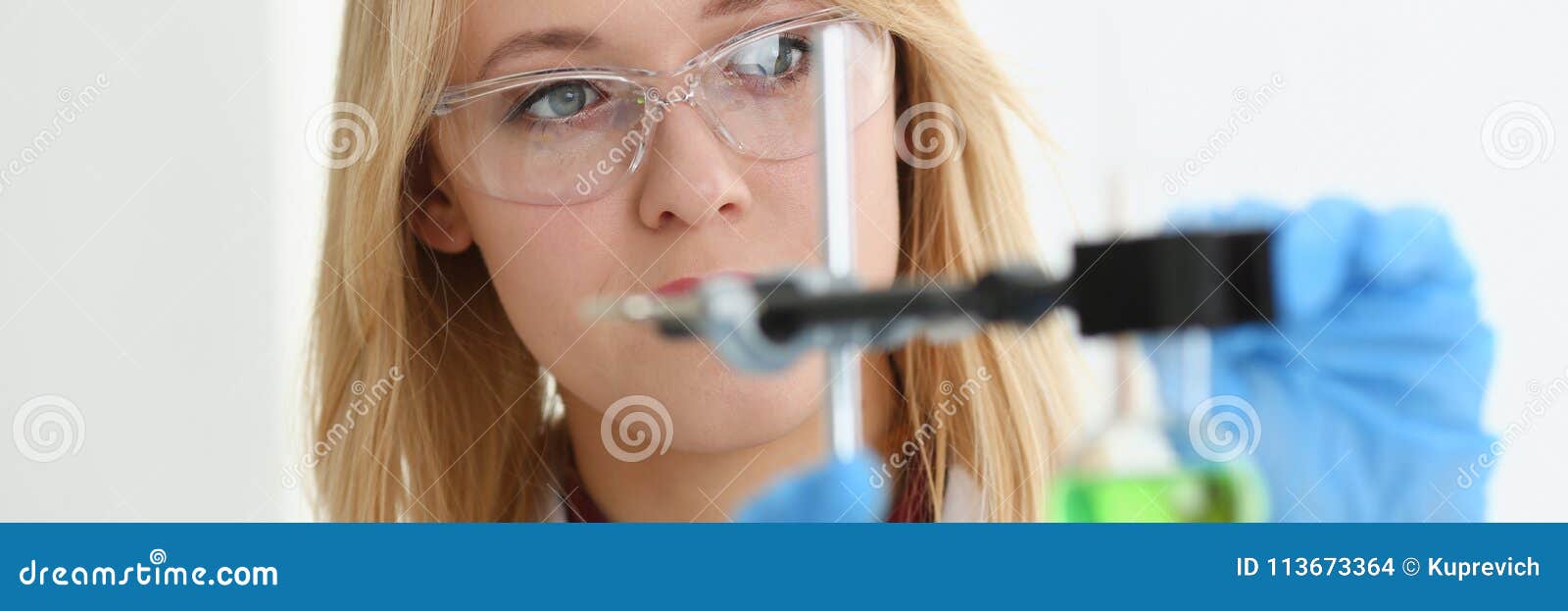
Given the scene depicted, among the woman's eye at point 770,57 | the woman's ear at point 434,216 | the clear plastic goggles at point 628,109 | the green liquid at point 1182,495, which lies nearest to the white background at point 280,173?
the woman's ear at point 434,216

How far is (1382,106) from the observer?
6.03 feet

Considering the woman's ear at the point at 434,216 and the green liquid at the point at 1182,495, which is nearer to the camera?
the green liquid at the point at 1182,495

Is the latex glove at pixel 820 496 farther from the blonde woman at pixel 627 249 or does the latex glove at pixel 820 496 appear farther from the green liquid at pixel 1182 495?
the blonde woman at pixel 627 249

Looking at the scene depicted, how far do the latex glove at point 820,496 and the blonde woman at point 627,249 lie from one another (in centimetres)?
40

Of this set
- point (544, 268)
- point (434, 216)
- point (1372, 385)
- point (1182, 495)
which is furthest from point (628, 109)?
point (1182, 495)

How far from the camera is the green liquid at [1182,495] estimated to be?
53 centimetres

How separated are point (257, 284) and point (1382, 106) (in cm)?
183

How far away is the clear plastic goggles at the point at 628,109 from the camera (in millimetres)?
1182

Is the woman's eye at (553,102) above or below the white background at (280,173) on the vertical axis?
below

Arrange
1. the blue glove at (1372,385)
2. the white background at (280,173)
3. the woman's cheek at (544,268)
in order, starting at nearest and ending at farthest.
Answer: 1. the blue glove at (1372,385)
2. the woman's cheek at (544,268)
3. the white background at (280,173)

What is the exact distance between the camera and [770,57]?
122 centimetres

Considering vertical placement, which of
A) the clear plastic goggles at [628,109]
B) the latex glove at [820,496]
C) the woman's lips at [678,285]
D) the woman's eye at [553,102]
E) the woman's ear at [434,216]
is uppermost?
the woman's ear at [434,216]

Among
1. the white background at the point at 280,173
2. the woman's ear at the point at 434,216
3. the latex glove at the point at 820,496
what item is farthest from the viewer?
the white background at the point at 280,173

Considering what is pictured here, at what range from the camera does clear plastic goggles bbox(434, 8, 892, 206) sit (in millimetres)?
1182
